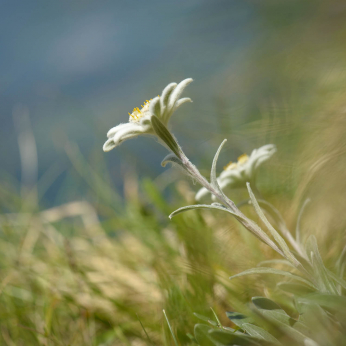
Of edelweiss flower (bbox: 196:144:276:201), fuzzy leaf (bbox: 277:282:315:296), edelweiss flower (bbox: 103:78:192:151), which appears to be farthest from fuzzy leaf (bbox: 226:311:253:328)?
edelweiss flower (bbox: 103:78:192:151)

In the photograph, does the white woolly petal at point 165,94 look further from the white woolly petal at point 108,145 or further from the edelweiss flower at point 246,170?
the edelweiss flower at point 246,170

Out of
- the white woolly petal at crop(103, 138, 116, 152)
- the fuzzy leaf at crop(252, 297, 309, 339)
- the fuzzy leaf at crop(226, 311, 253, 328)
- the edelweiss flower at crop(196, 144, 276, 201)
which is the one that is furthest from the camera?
the edelweiss flower at crop(196, 144, 276, 201)

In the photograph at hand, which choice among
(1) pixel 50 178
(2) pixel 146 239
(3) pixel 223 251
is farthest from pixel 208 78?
(1) pixel 50 178

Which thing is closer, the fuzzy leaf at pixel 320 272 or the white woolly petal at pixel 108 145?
the fuzzy leaf at pixel 320 272

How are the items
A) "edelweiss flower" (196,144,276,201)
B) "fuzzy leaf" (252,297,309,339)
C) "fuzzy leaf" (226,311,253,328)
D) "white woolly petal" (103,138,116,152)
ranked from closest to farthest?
Result: "fuzzy leaf" (252,297,309,339) < "fuzzy leaf" (226,311,253,328) < "white woolly petal" (103,138,116,152) < "edelweiss flower" (196,144,276,201)

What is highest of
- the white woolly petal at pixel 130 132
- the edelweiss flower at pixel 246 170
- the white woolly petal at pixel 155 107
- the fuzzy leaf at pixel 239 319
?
the white woolly petal at pixel 155 107

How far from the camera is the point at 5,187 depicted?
144 inches

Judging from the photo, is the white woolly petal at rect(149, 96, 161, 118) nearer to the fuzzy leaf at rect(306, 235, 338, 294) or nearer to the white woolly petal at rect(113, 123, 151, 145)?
the white woolly petal at rect(113, 123, 151, 145)

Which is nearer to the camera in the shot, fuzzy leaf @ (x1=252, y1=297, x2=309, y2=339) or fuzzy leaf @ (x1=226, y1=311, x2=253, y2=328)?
fuzzy leaf @ (x1=252, y1=297, x2=309, y2=339)

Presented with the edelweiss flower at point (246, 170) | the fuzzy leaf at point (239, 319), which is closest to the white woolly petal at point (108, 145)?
the edelweiss flower at point (246, 170)

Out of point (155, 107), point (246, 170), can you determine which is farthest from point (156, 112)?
point (246, 170)

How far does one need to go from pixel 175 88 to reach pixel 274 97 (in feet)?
3.44

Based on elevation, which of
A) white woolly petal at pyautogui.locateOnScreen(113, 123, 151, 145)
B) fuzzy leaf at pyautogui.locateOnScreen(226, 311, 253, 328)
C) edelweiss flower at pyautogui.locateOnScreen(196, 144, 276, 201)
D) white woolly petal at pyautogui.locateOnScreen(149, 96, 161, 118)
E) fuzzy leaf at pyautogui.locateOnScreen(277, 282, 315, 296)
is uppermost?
white woolly petal at pyautogui.locateOnScreen(149, 96, 161, 118)

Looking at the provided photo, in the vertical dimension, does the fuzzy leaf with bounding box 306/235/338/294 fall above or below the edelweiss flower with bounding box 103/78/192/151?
below
